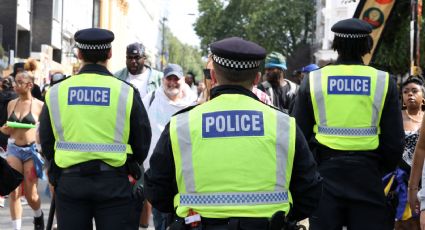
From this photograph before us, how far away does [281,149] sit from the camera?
4.53 m

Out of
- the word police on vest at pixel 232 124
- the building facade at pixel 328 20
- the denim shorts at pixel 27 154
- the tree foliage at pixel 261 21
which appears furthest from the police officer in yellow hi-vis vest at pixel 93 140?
the tree foliage at pixel 261 21

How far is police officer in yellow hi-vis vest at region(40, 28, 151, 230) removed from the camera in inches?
261

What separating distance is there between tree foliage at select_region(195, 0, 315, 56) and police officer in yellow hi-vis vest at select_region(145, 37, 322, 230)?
260 feet

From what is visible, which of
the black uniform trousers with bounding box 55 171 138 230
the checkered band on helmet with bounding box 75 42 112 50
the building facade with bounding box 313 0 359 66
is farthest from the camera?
the building facade with bounding box 313 0 359 66

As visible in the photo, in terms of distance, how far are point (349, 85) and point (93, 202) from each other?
1865 millimetres

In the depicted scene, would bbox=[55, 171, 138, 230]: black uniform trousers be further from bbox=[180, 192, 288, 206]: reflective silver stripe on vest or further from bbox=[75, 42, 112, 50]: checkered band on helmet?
bbox=[180, 192, 288, 206]: reflective silver stripe on vest

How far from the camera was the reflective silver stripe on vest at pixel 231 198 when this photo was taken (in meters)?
4.43

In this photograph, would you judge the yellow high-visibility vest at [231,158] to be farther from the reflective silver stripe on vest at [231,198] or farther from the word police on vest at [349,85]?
the word police on vest at [349,85]

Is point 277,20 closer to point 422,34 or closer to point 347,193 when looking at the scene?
point 422,34

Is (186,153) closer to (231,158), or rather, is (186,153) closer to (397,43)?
(231,158)

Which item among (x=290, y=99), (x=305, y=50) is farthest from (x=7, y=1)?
(x=305, y=50)

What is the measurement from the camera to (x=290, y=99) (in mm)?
10961

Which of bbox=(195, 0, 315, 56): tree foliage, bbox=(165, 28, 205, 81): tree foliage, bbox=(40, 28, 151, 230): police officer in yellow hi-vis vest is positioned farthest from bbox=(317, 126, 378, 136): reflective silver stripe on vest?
bbox=(165, 28, 205, 81): tree foliage

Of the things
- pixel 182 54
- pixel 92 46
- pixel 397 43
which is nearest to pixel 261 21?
pixel 397 43
